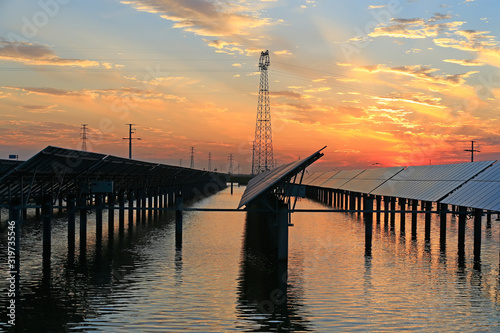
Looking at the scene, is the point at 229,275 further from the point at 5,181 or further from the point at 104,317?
the point at 5,181

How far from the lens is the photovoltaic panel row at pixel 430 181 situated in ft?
153

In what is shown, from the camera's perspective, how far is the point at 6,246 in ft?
136

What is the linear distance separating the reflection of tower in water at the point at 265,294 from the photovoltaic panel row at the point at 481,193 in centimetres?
1497

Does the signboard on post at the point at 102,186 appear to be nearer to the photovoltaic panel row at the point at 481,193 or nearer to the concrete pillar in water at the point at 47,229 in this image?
the concrete pillar in water at the point at 47,229

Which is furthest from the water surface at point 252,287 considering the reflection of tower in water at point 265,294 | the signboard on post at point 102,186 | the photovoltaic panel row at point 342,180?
the photovoltaic panel row at point 342,180

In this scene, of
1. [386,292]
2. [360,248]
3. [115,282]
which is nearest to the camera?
[386,292]

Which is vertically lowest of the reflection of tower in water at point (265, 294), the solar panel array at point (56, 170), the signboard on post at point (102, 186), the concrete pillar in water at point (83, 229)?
the reflection of tower in water at point (265, 294)

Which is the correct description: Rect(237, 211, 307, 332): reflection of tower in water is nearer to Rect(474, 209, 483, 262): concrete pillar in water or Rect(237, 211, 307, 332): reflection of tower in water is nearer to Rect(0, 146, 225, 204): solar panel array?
Rect(0, 146, 225, 204): solar panel array

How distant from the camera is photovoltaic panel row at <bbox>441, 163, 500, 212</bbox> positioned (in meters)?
36.4

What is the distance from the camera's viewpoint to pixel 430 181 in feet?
175

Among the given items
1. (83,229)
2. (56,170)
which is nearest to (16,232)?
(56,170)

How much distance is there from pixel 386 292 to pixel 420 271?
732 centimetres

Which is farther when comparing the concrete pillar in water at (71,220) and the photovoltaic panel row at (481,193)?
the concrete pillar in water at (71,220)

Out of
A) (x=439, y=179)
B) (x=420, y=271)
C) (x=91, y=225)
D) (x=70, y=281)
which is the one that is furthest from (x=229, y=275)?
(x=91, y=225)
